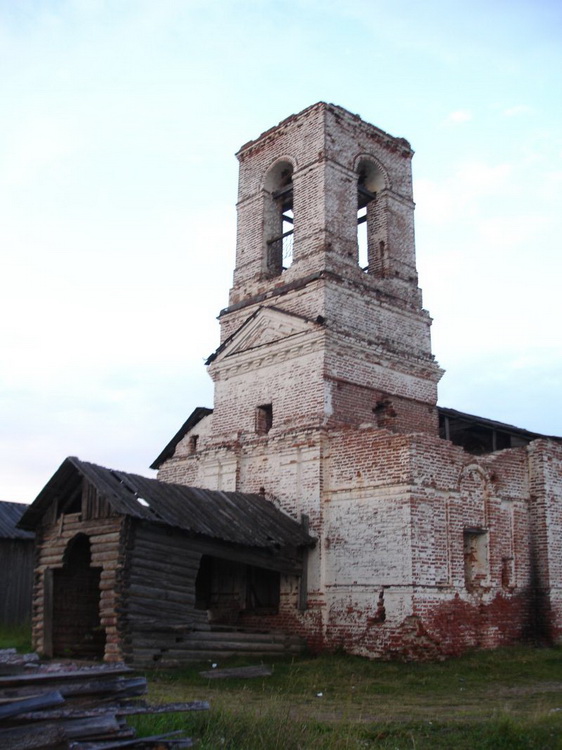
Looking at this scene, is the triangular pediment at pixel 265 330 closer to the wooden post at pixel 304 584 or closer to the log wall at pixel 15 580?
the wooden post at pixel 304 584

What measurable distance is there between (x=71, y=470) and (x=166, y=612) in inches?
122

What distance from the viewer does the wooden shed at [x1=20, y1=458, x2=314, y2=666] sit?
12500 mm

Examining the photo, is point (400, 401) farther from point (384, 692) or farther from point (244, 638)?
point (384, 692)

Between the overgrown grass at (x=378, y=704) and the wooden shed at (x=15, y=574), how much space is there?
9.94 metres

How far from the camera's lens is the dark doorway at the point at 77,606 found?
14.2 meters

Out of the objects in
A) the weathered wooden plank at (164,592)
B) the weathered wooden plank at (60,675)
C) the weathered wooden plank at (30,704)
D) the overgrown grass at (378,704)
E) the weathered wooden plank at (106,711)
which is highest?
the weathered wooden plank at (164,592)

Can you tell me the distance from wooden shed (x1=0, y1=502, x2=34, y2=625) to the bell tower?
7359mm

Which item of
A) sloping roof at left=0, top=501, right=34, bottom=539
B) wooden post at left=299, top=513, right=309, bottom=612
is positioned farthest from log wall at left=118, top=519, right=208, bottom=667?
sloping roof at left=0, top=501, right=34, bottom=539

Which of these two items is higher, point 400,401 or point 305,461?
point 400,401

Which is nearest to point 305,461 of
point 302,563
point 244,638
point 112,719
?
point 302,563

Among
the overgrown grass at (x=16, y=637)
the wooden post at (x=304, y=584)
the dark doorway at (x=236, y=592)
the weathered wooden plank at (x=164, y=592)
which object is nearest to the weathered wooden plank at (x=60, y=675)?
the weathered wooden plank at (x=164, y=592)

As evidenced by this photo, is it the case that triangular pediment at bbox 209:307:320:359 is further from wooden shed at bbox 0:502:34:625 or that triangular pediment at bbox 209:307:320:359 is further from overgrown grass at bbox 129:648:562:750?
wooden shed at bbox 0:502:34:625

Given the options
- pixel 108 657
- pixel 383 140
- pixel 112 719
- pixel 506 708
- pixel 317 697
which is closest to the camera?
pixel 112 719

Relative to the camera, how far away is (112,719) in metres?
5.97
